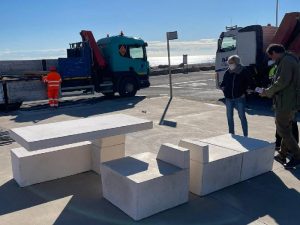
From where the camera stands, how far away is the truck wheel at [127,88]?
592 inches

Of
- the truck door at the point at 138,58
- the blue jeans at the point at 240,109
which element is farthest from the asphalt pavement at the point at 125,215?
the truck door at the point at 138,58

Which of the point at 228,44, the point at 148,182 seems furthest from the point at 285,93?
the point at 228,44

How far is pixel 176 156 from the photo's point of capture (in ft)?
13.9

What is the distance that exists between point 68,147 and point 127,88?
1011 cm

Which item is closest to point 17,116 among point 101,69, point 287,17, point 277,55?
point 101,69

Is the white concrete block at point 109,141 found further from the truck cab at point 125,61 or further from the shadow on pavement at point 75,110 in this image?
the truck cab at point 125,61

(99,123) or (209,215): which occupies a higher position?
(99,123)

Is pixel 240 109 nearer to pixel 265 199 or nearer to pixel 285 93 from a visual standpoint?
pixel 285 93

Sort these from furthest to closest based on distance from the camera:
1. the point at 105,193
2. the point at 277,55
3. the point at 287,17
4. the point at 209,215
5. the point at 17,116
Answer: the point at 287,17 → the point at 17,116 → the point at 277,55 → the point at 105,193 → the point at 209,215

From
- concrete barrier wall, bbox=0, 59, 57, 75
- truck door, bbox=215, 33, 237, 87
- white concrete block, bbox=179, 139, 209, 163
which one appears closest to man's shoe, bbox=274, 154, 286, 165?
white concrete block, bbox=179, 139, 209, 163

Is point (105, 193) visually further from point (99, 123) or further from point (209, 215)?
point (209, 215)

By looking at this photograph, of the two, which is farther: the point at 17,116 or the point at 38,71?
the point at 38,71

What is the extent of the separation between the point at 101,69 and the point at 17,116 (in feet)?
15.6

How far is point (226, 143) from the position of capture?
5227 mm
